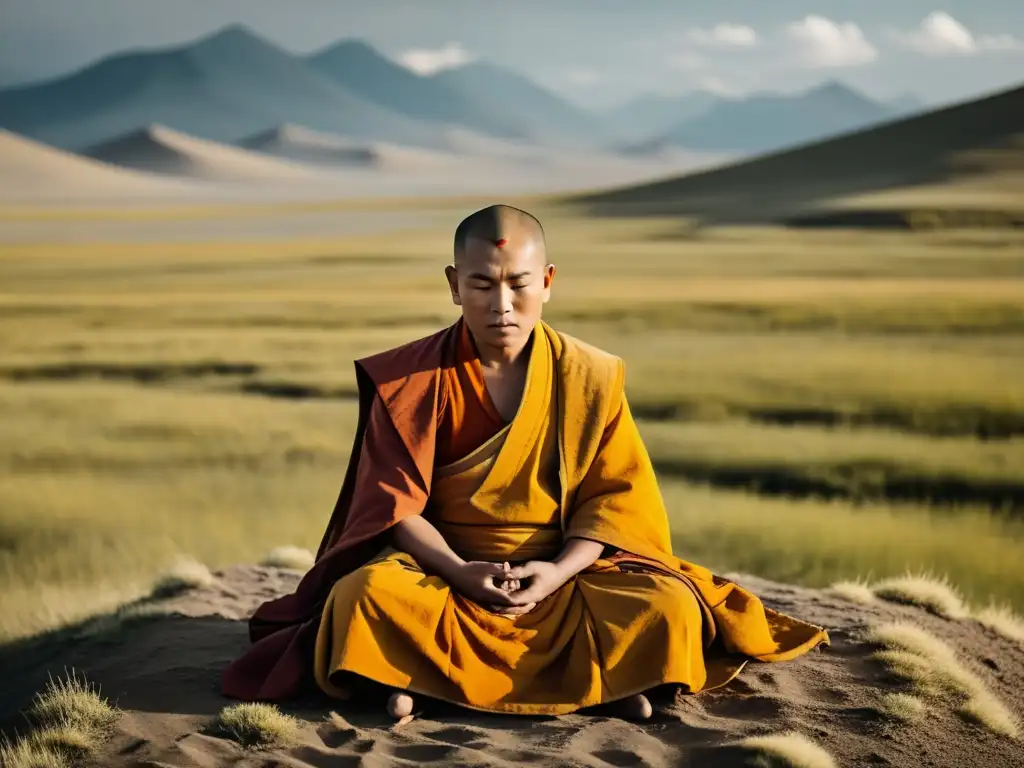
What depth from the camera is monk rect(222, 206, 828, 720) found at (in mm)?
4707

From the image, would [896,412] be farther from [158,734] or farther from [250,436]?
[158,734]

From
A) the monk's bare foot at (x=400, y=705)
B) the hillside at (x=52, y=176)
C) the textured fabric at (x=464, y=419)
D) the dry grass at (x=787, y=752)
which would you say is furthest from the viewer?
the hillside at (x=52, y=176)

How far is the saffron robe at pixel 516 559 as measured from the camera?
4.71m

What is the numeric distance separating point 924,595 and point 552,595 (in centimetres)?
233

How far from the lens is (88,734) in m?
4.66

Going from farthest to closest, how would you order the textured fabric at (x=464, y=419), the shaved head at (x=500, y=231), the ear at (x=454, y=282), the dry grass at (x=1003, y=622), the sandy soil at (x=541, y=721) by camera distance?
the dry grass at (x=1003, y=622)
the textured fabric at (x=464, y=419)
the ear at (x=454, y=282)
the shaved head at (x=500, y=231)
the sandy soil at (x=541, y=721)

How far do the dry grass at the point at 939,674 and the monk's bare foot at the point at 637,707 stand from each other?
3.52ft

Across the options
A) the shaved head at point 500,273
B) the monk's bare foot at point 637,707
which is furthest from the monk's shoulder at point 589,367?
the monk's bare foot at point 637,707

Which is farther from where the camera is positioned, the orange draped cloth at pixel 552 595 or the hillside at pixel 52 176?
the hillside at pixel 52 176

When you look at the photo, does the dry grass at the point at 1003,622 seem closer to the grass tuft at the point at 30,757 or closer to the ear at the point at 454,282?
the ear at the point at 454,282

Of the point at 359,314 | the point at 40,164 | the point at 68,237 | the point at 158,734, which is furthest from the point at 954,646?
the point at 40,164

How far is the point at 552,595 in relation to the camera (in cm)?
489

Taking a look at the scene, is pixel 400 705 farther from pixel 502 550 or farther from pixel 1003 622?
pixel 1003 622

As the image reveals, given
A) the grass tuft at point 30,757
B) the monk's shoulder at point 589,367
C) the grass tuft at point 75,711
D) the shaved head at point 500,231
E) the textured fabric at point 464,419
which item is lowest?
the grass tuft at point 30,757
